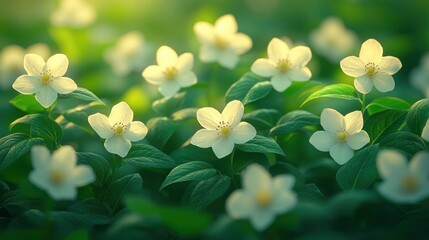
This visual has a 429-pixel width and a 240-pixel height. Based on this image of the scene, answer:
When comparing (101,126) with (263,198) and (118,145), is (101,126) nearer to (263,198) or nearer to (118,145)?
(118,145)

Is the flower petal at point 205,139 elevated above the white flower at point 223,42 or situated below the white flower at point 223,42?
below

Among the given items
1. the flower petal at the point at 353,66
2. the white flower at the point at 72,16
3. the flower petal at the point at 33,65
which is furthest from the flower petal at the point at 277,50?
the white flower at the point at 72,16

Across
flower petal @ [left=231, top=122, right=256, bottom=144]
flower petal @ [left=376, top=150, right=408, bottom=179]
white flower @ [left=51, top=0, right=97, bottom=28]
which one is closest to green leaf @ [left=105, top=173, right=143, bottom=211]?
flower petal @ [left=231, top=122, right=256, bottom=144]

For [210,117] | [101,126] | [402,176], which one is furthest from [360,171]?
[101,126]

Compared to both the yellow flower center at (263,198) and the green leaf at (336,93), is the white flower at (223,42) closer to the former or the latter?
the green leaf at (336,93)

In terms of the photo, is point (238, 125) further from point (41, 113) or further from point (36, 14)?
point (36, 14)

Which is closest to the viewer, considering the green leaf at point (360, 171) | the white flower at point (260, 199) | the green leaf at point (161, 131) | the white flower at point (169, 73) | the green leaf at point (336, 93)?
the white flower at point (260, 199)

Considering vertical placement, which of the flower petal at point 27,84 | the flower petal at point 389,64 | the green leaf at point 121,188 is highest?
the flower petal at point 389,64
